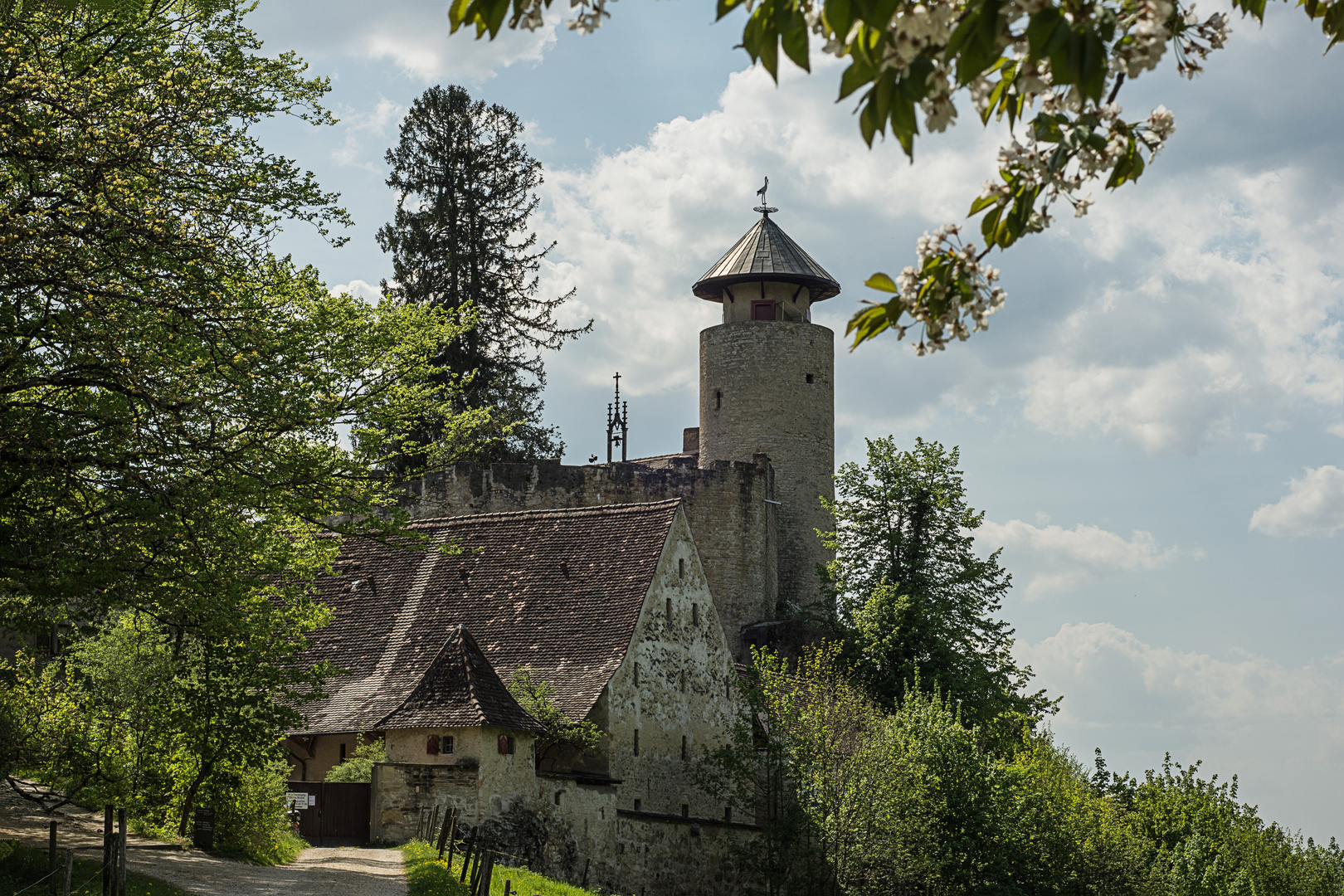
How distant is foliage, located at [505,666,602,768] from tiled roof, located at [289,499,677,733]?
29 cm

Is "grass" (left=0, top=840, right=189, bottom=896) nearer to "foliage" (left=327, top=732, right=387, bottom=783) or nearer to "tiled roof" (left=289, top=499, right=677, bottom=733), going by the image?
"foliage" (left=327, top=732, right=387, bottom=783)

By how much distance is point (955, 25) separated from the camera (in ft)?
12.0

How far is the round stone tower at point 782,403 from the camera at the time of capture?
1602 inches

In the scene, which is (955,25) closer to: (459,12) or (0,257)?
(459,12)

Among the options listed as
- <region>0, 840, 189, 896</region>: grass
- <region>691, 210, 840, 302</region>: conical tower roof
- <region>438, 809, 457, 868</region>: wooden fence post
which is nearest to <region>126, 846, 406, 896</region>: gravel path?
<region>0, 840, 189, 896</region>: grass

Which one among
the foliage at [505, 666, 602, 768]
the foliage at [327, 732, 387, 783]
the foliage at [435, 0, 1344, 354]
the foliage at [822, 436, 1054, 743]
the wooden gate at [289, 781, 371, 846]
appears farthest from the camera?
the foliage at [822, 436, 1054, 743]

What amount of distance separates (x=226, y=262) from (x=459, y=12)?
13.2 metres

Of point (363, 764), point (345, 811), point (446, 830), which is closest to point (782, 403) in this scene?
point (363, 764)

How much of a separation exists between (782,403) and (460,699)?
1927cm

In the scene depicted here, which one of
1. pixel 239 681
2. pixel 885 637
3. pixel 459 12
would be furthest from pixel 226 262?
pixel 885 637

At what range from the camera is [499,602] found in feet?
96.1

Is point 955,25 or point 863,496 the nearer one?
point 955,25

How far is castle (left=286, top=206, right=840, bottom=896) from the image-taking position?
23.8m

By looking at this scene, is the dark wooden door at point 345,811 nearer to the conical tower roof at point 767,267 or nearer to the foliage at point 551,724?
the foliage at point 551,724
